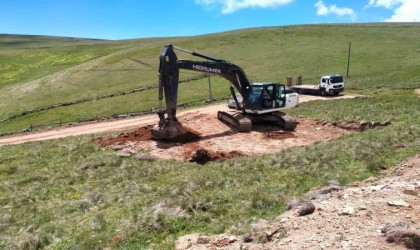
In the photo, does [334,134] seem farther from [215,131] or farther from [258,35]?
[258,35]

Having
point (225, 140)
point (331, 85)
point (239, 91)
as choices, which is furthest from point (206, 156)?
point (331, 85)

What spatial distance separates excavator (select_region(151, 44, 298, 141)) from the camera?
25922 mm

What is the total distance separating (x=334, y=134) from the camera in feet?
88.9

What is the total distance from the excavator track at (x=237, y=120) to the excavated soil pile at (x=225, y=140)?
377 millimetres

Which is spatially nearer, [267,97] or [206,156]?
[206,156]

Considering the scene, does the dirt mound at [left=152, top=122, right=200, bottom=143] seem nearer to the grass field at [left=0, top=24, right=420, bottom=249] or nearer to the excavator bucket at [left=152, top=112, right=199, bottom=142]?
the excavator bucket at [left=152, top=112, right=199, bottom=142]

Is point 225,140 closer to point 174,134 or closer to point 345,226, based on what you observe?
point 174,134

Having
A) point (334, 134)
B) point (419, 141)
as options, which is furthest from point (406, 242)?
point (334, 134)

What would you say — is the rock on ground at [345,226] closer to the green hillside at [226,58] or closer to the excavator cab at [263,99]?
the excavator cab at [263,99]

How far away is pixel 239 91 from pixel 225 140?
4.79m

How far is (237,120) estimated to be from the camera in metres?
28.4

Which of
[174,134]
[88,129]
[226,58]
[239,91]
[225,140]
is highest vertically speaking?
[226,58]

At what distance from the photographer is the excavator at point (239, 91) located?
2592 centimetres

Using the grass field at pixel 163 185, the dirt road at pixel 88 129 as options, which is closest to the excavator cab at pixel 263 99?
the grass field at pixel 163 185
